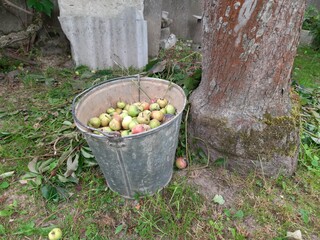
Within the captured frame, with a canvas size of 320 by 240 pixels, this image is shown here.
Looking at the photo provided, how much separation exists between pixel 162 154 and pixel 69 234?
0.82 m

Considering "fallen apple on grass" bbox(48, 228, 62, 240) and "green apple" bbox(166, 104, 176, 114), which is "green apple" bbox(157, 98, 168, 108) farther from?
"fallen apple on grass" bbox(48, 228, 62, 240)

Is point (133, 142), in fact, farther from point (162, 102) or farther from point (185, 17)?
point (185, 17)

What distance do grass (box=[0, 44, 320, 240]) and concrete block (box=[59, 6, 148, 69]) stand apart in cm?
138

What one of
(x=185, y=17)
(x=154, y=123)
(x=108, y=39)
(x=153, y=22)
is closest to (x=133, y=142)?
(x=154, y=123)

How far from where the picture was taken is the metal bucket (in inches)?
59.9

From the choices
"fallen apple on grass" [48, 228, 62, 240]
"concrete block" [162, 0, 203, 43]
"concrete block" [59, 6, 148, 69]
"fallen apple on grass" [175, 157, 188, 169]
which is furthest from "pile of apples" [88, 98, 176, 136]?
"concrete block" [162, 0, 203, 43]

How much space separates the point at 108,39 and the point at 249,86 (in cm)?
222

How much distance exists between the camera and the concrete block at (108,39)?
326cm

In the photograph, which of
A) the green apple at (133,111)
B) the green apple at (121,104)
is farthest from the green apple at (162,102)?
the green apple at (121,104)

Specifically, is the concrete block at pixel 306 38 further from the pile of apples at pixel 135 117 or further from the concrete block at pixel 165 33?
the pile of apples at pixel 135 117

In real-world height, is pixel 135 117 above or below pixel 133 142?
below

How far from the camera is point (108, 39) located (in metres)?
3.41

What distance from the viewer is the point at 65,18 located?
3.22 meters

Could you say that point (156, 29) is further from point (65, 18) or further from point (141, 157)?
point (141, 157)
